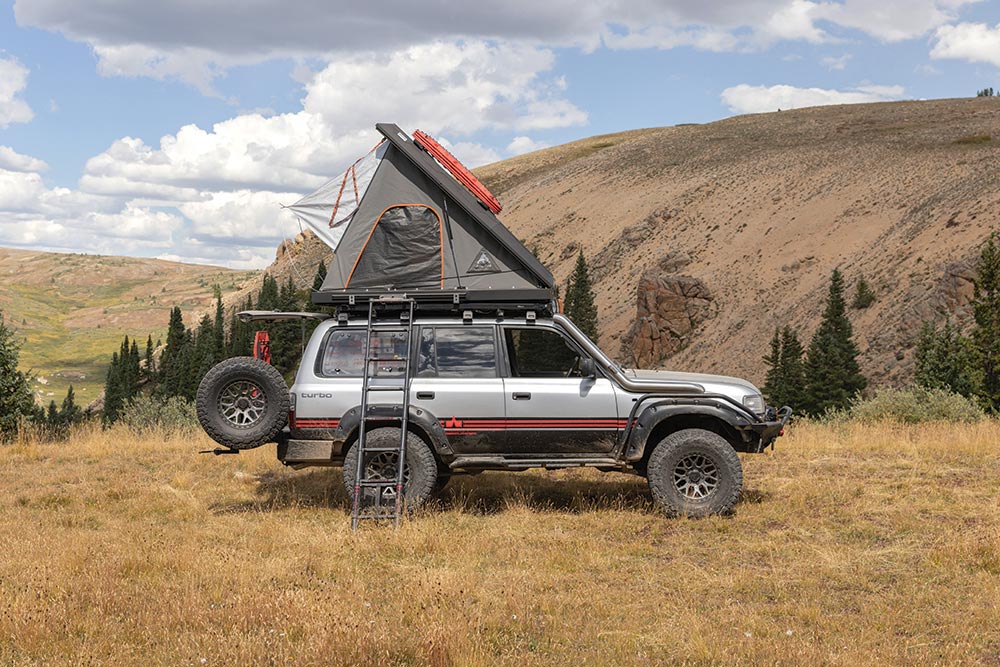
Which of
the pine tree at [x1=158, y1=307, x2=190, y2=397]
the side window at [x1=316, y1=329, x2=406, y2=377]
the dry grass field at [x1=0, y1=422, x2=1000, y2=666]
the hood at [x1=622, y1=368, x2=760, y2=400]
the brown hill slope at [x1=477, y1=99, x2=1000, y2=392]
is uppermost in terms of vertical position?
the brown hill slope at [x1=477, y1=99, x2=1000, y2=392]

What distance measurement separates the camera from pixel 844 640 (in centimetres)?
533

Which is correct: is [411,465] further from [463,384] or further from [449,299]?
[449,299]

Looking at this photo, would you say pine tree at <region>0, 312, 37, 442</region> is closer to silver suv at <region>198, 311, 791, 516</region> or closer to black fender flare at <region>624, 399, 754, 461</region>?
silver suv at <region>198, 311, 791, 516</region>

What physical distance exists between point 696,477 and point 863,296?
46.9 m

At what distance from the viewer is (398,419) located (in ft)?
29.5

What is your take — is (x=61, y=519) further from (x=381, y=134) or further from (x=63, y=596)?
(x=381, y=134)

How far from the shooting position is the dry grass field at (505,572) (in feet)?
17.0

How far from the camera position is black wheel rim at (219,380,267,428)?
907 cm

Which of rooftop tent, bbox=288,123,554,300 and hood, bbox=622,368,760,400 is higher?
rooftop tent, bbox=288,123,554,300

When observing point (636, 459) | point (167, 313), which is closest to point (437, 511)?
point (636, 459)

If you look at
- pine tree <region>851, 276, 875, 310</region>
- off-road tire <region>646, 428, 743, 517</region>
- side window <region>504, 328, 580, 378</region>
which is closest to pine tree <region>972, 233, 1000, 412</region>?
pine tree <region>851, 276, 875, 310</region>

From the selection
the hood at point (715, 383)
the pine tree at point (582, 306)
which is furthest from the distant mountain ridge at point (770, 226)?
the hood at point (715, 383)

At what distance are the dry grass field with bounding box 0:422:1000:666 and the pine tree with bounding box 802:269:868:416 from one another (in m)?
34.2

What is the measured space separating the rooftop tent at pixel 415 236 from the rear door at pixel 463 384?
1253 mm
